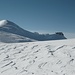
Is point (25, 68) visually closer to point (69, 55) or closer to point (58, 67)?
point (58, 67)

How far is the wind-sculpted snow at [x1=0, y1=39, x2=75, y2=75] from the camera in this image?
15180mm

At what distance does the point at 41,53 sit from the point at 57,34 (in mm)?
92393

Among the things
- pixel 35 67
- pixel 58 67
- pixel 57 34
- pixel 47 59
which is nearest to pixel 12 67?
pixel 35 67

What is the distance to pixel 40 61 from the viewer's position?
57.2 ft

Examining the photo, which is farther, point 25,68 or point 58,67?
point 25,68

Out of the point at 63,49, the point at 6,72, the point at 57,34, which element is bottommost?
the point at 6,72

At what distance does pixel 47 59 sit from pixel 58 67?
2280 millimetres

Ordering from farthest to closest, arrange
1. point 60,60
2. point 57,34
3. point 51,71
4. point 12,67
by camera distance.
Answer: point 57,34 < point 12,67 < point 60,60 < point 51,71

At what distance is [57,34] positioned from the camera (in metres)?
111

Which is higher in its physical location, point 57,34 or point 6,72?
point 57,34

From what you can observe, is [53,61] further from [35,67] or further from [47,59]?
[35,67]

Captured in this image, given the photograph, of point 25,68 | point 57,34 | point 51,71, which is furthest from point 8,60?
point 57,34

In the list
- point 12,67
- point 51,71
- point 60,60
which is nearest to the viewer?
point 51,71

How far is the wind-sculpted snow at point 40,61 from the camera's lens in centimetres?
1518
